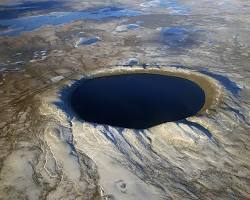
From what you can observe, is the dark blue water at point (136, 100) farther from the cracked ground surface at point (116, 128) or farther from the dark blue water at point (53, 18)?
the dark blue water at point (53, 18)

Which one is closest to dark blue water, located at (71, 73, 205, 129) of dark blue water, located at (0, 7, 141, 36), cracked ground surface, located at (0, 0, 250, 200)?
cracked ground surface, located at (0, 0, 250, 200)

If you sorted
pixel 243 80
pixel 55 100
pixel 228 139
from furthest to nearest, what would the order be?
pixel 243 80 → pixel 55 100 → pixel 228 139

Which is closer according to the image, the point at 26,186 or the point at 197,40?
the point at 26,186

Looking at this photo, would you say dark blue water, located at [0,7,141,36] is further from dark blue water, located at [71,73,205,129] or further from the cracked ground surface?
dark blue water, located at [71,73,205,129]

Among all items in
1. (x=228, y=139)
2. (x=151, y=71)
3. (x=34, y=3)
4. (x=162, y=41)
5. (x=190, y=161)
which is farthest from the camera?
(x=34, y=3)

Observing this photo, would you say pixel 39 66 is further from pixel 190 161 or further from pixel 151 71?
pixel 190 161

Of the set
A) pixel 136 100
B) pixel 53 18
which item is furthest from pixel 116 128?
pixel 53 18

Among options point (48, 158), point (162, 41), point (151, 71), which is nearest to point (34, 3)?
point (162, 41)

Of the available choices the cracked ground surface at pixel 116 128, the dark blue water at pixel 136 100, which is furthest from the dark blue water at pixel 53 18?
the dark blue water at pixel 136 100
